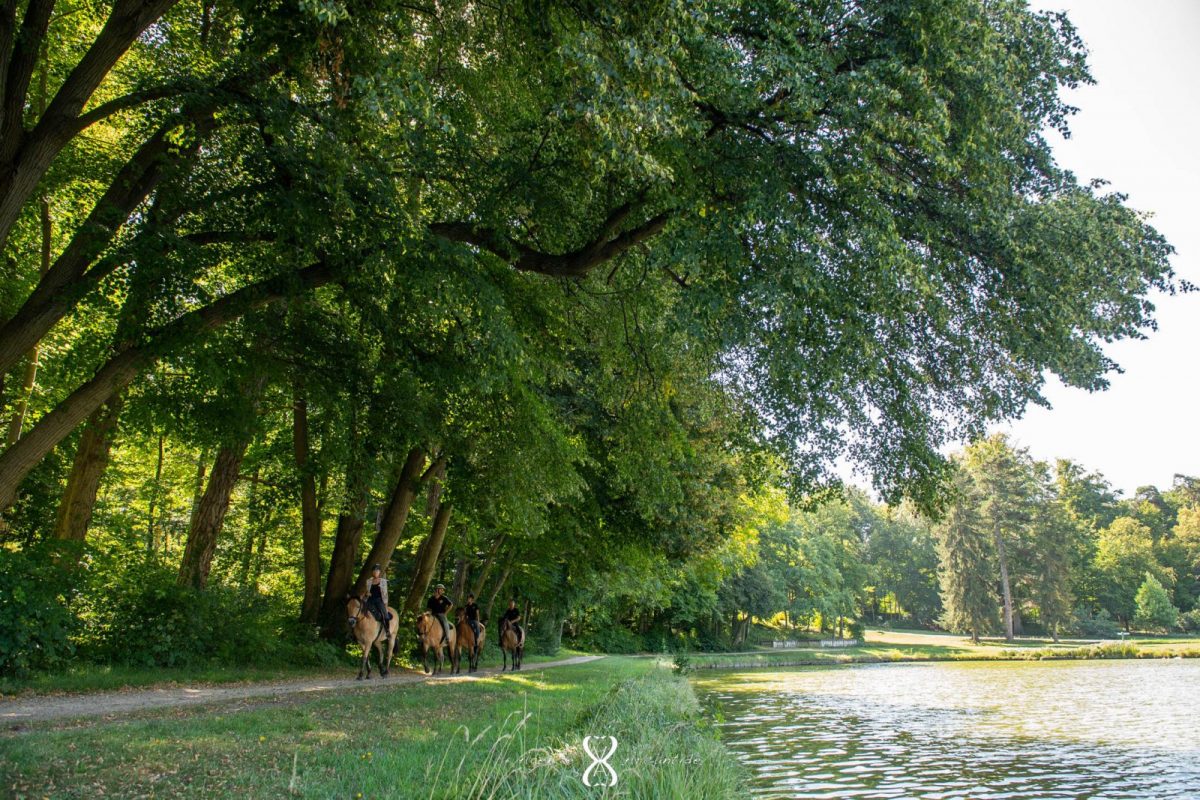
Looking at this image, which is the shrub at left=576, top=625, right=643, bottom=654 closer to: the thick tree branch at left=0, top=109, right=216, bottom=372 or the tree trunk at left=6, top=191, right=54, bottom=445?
the tree trunk at left=6, top=191, right=54, bottom=445

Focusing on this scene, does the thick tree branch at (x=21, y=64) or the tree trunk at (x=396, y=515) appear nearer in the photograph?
the thick tree branch at (x=21, y=64)

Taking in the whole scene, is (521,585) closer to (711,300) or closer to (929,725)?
(929,725)

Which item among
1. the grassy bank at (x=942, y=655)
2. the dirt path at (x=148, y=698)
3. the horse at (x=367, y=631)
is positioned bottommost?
the grassy bank at (x=942, y=655)

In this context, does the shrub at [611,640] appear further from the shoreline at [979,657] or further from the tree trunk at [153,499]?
the tree trunk at [153,499]

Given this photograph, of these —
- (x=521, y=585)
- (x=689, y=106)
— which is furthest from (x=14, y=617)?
(x=521, y=585)

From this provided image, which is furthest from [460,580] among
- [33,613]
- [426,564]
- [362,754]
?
[362,754]

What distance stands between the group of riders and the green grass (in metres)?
1.64

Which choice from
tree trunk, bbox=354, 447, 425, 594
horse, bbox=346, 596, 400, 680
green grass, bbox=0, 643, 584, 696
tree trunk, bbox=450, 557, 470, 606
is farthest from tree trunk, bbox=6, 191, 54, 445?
tree trunk, bbox=450, 557, 470, 606

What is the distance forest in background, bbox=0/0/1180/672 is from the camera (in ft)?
27.2

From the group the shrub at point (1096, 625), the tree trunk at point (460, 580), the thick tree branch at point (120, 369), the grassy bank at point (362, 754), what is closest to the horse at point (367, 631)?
the grassy bank at point (362, 754)

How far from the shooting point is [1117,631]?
67250mm

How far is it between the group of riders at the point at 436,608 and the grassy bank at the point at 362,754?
14.9 ft

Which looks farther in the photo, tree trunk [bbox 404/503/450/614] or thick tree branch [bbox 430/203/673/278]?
tree trunk [bbox 404/503/450/614]

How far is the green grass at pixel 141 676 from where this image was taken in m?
11.1
